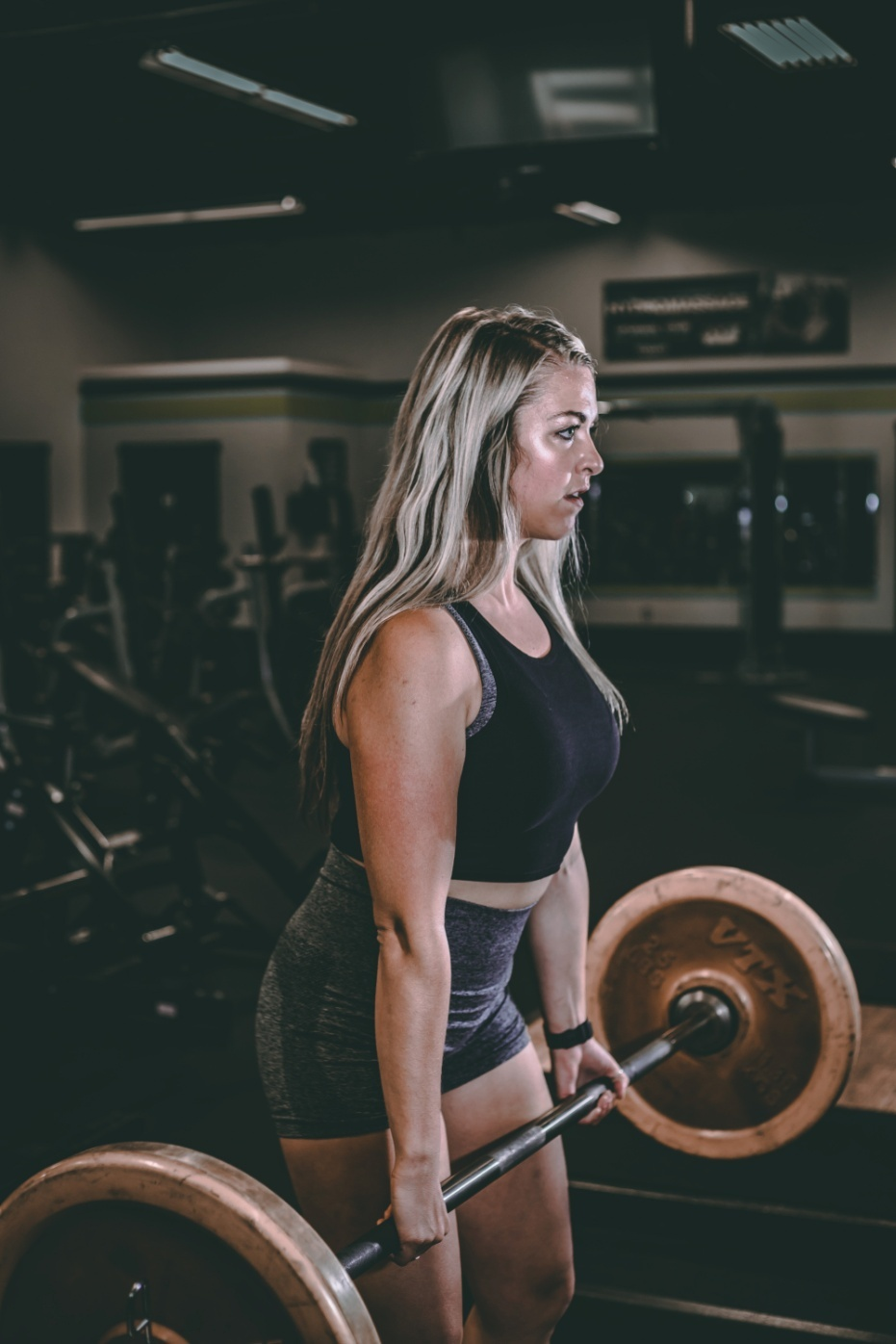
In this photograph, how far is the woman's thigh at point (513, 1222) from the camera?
149 cm

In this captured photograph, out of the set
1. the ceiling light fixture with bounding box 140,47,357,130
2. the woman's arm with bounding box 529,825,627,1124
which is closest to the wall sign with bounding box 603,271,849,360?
the ceiling light fixture with bounding box 140,47,357,130

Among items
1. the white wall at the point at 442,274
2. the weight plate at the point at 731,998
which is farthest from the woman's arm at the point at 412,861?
the white wall at the point at 442,274

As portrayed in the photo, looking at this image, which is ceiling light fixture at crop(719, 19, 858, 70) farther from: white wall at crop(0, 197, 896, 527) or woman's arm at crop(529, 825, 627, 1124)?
white wall at crop(0, 197, 896, 527)

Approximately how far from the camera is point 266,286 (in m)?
13.4

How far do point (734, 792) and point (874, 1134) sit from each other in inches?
169

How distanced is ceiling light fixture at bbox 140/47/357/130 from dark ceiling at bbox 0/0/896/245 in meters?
0.10

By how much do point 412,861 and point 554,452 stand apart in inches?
17.6

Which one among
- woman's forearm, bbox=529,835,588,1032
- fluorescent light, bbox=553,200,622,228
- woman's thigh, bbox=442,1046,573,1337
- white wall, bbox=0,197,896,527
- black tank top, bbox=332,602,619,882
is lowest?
woman's thigh, bbox=442,1046,573,1337

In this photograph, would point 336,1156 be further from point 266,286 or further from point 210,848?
point 266,286

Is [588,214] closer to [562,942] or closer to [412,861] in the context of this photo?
[562,942]

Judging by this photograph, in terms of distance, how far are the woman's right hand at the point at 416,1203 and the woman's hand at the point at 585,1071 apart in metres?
0.43

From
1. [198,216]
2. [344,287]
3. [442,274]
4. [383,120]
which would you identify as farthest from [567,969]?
[344,287]

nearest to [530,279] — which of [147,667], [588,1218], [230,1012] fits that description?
[147,667]

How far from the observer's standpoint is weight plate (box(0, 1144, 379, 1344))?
1.17 meters
